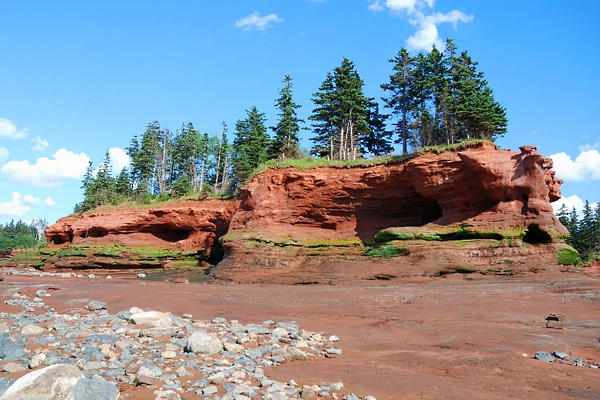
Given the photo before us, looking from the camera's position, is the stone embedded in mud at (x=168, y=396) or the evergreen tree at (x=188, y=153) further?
the evergreen tree at (x=188, y=153)

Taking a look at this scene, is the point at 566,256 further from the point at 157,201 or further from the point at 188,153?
the point at 188,153

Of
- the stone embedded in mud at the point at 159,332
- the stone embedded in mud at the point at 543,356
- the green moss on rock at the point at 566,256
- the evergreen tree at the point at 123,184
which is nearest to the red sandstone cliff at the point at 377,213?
the green moss on rock at the point at 566,256

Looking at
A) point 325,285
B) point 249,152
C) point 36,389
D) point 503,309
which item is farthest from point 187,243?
point 36,389

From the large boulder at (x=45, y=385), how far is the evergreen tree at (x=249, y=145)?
1267 inches

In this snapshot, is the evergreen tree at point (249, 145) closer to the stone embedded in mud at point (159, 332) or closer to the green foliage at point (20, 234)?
the stone embedded in mud at point (159, 332)

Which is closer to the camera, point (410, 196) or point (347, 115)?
point (410, 196)

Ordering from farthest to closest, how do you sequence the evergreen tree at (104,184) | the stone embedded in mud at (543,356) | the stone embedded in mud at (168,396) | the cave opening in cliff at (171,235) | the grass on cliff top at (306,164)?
the evergreen tree at (104,184)
the cave opening in cliff at (171,235)
the grass on cliff top at (306,164)
the stone embedded in mud at (543,356)
the stone embedded in mud at (168,396)

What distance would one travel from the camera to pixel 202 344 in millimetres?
6789

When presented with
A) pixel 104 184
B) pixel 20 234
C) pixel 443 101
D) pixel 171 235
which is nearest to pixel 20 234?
pixel 20 234

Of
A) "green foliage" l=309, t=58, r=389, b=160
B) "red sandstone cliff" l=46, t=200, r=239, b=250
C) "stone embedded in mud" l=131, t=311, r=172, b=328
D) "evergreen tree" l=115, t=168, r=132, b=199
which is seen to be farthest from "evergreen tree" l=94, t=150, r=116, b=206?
"stone embedded in mud" l=131, t=311, r=172, b=328

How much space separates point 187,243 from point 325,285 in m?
18.6

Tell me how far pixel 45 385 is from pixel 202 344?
2.59m

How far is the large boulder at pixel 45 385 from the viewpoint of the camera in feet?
14.5

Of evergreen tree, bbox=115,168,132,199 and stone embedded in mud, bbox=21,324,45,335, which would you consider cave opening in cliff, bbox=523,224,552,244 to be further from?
evergreen tree, bbox=115,168,132,199
